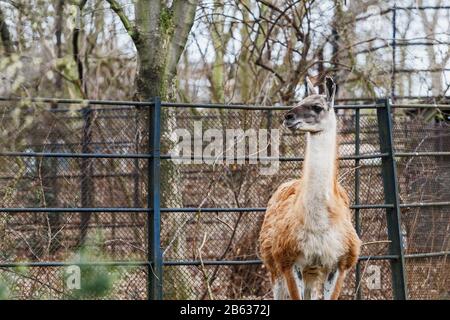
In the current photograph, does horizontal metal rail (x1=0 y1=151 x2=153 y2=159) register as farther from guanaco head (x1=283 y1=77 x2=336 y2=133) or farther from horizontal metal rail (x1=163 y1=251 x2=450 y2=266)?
guanaco head (x1=283 y1=77 x2=336 y2=133)

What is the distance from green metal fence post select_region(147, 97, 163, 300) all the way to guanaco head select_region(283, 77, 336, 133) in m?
1.55

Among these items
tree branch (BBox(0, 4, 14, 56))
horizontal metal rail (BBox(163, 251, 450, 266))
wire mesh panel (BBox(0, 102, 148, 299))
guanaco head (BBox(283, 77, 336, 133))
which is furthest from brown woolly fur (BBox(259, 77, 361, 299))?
tree branch (BBox(0, 4, 14, 56))

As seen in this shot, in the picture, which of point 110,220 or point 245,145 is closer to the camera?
point 245,145

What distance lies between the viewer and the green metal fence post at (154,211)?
7.74 metres

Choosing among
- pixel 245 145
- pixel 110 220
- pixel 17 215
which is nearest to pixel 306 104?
pixel 245 145

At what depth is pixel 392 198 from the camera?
27.7 feet

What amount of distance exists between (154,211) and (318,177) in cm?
180

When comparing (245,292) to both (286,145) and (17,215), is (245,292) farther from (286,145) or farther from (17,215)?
(17,215)

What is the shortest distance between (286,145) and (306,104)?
323 centimetres

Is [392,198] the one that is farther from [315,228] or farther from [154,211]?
[154,211]

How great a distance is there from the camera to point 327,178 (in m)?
6.59

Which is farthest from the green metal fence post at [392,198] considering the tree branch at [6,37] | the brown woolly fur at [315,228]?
the tree branch at [6,37]

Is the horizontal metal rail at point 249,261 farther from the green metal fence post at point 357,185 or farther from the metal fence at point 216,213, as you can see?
the green metal fence post at point 357,185
